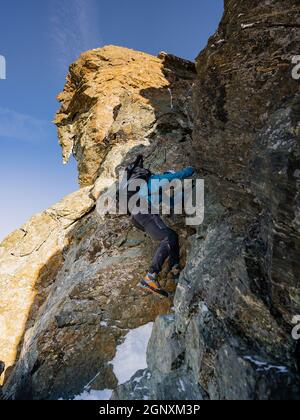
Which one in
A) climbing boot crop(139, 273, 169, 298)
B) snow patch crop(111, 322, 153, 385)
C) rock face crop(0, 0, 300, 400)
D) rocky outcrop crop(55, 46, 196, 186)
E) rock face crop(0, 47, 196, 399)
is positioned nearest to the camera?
rock face crop(0, 0, 300, 400)

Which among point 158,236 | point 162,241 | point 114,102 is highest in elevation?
point 114,102

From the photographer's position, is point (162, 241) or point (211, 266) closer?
point (211, 266)

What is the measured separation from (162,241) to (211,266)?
2.85 m

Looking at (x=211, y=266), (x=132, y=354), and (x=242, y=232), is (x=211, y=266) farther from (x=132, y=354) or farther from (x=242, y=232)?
(x=132, y=354)

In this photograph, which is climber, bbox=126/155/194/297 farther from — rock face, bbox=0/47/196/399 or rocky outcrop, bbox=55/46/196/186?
rocky outcrop, bbox=55/46/196/186

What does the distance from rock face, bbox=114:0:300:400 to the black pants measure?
32.9 inches

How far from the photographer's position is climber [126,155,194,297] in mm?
11172

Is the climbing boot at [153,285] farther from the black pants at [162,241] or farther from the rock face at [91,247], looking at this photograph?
the rock face at [91,247]

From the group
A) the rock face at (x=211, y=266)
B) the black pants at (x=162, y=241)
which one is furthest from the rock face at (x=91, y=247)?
the black pants at (x=162, y=241)

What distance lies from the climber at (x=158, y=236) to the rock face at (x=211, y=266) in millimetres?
799

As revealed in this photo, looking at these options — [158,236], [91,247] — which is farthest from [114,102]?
[158,236]

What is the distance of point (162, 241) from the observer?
37.4 ft

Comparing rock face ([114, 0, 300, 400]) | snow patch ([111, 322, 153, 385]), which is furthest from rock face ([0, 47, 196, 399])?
rock face ([114, 0, 300, 400])

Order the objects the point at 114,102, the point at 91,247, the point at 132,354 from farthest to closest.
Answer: the point at 114,102
the point at 91,247
the point at 132,354
